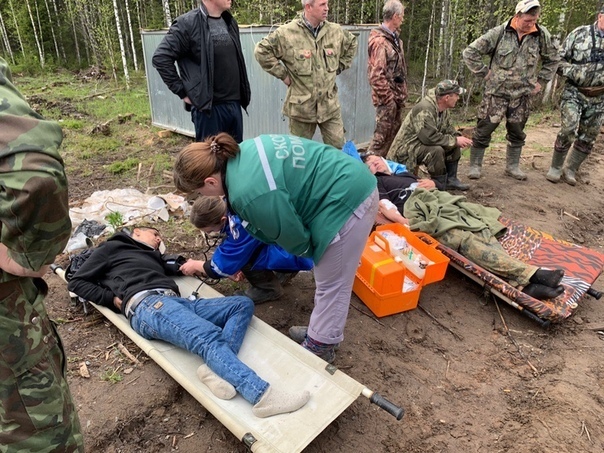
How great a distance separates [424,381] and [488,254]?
1273 millimetres

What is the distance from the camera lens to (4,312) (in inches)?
50.5

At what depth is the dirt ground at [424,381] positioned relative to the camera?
245 centimetres

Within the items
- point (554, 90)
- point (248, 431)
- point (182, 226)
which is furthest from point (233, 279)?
point (554, 90)

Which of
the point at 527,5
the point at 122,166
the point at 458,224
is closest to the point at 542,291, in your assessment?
the point at 458,224

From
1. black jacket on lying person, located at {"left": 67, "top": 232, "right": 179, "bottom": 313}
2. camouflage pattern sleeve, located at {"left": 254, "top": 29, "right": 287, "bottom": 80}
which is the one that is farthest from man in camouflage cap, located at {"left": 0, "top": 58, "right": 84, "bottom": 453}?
camouflage pattern sleeve, located at {"left": 254, "top": 29, "right": 287, "bottom": 80}

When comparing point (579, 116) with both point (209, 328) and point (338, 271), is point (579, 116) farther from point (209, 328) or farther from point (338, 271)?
point (209, 328)

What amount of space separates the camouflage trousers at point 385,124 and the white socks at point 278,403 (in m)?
4.18

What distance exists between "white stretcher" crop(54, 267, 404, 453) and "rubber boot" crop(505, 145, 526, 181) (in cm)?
473

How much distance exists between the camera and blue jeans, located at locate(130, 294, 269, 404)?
8.05 ft

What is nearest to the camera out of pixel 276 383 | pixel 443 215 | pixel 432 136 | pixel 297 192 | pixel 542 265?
pixel 297 192

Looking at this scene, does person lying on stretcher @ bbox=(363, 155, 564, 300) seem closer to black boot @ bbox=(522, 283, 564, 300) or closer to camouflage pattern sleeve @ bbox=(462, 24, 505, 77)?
black boot @ bbox=(522, 283, 564, 300)

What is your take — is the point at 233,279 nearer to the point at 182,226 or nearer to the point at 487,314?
the point at 182,226

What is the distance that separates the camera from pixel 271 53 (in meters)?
4.88

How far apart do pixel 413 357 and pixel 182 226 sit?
290 centimetres
